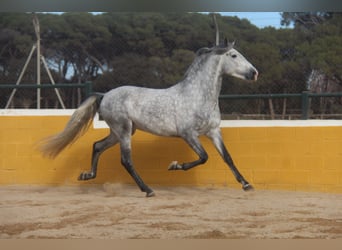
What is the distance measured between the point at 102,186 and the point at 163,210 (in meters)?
0.95

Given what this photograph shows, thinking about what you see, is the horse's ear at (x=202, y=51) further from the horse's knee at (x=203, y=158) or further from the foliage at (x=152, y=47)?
the horse's knee at (x=203, y=158)

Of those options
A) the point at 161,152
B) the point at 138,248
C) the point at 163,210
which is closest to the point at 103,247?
the point at 138,248

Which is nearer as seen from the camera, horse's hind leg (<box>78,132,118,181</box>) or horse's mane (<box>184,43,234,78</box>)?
horse's mane (<box>184,43,234,78</box>)

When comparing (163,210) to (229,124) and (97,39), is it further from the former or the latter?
(97,39)

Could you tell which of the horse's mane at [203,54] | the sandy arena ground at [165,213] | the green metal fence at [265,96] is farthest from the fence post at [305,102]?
the horse's mane at [203,54]

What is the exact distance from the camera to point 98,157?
530 cm

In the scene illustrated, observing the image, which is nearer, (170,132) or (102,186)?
(170,132)

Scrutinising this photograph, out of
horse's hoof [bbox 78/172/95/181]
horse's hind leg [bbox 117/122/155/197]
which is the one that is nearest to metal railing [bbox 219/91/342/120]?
horse's hind leg [bbox 117/122/155/197]

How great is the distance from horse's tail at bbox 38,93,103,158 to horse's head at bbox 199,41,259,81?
39.2 inches

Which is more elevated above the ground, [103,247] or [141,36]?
[141,36]

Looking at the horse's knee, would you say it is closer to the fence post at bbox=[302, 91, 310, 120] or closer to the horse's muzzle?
the horse's muzzle

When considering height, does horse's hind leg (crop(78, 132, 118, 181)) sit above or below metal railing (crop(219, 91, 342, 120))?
below

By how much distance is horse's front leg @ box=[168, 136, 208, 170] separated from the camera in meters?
4.90

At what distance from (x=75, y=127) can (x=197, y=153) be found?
1010mm
